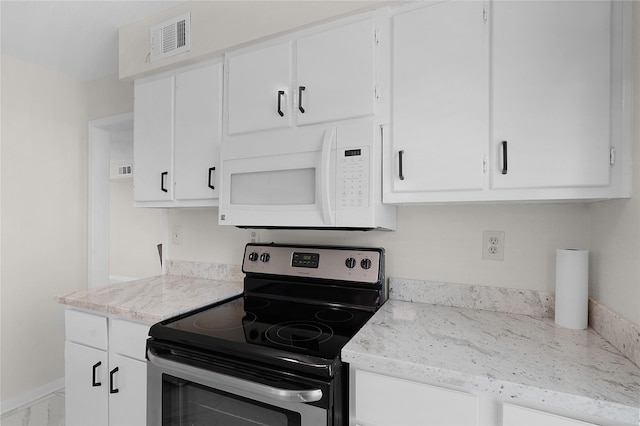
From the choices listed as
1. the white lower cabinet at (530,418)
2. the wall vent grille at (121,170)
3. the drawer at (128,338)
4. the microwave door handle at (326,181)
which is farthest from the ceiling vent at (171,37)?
the wall vent grille at (121,170)

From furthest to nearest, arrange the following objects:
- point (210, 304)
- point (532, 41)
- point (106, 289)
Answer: point (106, 289) → point (210, 304) → point (532, 41)

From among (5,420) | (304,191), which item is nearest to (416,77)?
(304,191)

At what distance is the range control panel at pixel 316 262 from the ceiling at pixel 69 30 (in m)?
1.44

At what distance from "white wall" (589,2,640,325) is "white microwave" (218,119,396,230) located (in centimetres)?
78

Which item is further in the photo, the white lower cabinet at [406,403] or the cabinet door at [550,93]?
the cabinet door at [550,93]

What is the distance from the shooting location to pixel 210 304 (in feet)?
5.36

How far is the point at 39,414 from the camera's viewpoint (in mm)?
2354

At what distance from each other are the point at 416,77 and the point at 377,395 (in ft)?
3.75

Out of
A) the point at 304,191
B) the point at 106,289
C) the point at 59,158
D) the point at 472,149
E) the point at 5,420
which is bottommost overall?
the point at 5,420

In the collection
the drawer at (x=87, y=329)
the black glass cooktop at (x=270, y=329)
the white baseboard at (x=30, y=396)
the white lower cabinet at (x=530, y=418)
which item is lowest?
the white baseboard at (x=30, y=396)

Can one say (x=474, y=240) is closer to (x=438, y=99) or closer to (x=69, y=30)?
(x=438, y=99)

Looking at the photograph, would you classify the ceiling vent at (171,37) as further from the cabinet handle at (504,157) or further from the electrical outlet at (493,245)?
the electrical outlet at (493,245)

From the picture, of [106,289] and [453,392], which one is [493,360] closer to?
[453,392]

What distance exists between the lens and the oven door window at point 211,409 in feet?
3.62
